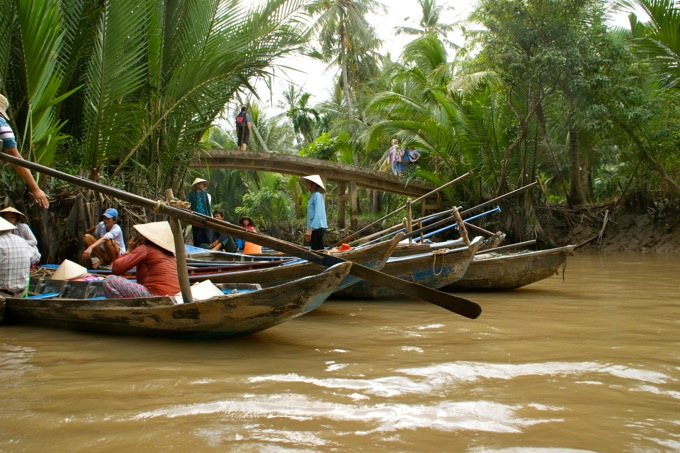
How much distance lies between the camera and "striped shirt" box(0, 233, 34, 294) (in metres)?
4.36

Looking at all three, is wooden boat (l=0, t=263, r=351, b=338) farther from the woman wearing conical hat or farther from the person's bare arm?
the person's bare arm

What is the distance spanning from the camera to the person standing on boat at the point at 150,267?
397 centimetres

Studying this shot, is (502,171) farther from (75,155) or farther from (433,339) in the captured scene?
(433,339)

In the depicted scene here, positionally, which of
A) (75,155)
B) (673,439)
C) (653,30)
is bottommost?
(673,439)

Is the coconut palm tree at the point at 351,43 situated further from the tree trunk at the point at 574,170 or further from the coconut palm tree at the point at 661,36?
the coconut palm tree at the point at 661,36

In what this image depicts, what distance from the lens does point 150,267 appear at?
4082 mm

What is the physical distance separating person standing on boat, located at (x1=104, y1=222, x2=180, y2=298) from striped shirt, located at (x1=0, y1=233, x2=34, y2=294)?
2.68ft

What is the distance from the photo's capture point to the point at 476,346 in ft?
12.0

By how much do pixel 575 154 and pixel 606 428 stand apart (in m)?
13.5

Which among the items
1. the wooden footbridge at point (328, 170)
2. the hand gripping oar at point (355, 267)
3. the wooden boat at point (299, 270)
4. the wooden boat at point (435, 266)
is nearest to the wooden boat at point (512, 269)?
the wooden boat at point (435, 266)

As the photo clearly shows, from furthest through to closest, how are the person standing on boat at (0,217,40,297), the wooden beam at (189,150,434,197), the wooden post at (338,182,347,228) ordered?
the wooden post at (338,182,347,228)
the wooden beam at (189,150,434,197)
the person standing on boat at (0,217,40,297)

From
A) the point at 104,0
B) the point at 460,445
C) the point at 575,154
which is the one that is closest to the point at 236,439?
the point at 460,445

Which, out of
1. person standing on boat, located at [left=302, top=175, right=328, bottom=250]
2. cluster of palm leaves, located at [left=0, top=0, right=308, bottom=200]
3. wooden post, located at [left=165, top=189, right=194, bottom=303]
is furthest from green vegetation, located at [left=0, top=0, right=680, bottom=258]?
wooden post, located at [left=165, top=189, right=194, bottom=303]

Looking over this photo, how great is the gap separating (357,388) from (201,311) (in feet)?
3.77
